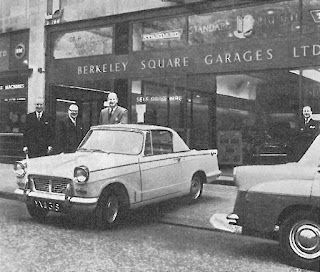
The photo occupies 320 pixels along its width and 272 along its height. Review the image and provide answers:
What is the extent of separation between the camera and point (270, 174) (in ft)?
14.8

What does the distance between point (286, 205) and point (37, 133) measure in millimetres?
5386

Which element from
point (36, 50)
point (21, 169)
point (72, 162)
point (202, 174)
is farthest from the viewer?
point (36, 50)

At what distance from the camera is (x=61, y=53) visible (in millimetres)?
13867

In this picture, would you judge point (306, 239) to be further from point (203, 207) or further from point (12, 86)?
point (12, 86)

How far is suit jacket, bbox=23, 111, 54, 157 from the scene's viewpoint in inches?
327

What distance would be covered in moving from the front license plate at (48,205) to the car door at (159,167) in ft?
4.22

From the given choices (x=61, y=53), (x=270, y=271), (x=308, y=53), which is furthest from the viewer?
(x=61, y=53)

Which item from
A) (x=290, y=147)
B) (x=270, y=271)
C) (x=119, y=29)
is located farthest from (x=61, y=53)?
(x=270, y=271)

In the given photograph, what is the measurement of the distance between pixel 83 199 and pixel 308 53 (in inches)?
253

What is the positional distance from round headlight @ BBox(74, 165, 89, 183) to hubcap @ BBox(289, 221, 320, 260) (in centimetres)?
261

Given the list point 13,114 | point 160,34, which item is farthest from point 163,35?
point 13,114

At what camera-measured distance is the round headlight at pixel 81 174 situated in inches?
221

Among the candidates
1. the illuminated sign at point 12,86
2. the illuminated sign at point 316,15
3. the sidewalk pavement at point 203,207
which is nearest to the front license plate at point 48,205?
the sidewalk pavement at point 203,207

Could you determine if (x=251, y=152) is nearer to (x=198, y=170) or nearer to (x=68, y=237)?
(x=198, y=170)
